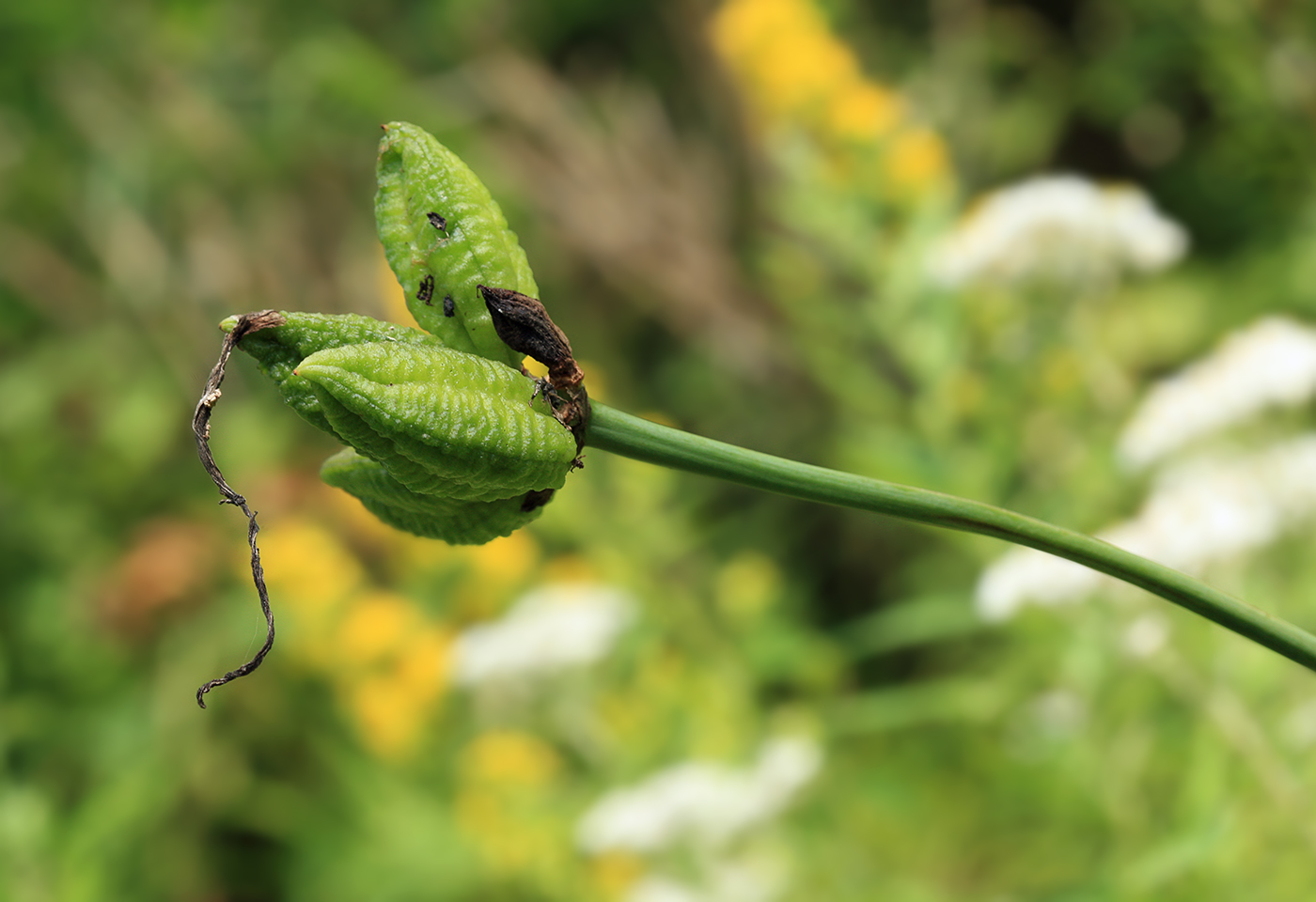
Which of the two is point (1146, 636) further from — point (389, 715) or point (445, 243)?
point (389, 715)

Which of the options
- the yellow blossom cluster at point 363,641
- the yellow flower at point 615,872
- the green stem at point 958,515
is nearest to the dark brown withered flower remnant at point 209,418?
the green stem at point 958,515

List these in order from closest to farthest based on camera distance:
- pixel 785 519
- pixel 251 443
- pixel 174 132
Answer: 1. pixel 251 443
2. pixel 785 519
3. pixel 174 132

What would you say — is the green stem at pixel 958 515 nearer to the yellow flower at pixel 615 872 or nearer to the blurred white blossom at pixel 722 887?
the blurred white blossom at pixel 722 887

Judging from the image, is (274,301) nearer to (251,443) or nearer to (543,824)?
(251,443)

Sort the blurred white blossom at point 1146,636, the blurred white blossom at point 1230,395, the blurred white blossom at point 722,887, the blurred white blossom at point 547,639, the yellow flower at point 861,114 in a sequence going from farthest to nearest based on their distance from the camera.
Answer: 1. the yellow flower at point 861,114
2. the blurred white blossom at point 547,639
3. the blurred white blossom at point 722,887
4. the blurred white blossom at point 1230,395
5. the blurred white blossom at point 1146,636

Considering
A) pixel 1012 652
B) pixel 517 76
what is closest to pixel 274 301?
pixel 517 76
